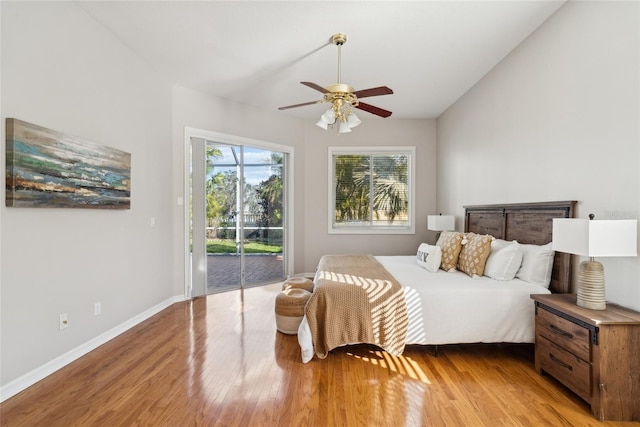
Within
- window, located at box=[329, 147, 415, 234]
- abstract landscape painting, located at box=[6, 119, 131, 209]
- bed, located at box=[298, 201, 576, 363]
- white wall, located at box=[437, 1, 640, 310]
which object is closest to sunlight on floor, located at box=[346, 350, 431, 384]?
bed, located at box=[298, 201, 576, 363]

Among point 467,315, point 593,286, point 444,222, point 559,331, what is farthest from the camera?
point 444,222

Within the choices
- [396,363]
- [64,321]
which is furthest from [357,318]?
[64,321]

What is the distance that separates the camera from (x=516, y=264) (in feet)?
8.91

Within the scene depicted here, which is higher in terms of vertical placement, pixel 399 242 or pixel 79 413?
pixel 399 242

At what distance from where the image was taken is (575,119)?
2.36m

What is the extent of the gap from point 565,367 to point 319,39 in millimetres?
3295

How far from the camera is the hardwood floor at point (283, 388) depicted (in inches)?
70.2

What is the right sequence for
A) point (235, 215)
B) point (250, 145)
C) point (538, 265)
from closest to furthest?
1. point (538, 265)
2. point (235, 215)
3. point (250, 145)

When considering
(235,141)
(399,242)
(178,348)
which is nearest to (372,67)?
(235,141)

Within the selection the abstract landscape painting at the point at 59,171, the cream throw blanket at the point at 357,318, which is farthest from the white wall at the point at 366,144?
the abstract landscape painting at the point at 59,171

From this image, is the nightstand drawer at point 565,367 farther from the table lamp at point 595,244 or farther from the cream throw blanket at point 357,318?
the cream throw blanket at point 357,318

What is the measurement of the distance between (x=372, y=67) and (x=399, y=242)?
307 centimetres

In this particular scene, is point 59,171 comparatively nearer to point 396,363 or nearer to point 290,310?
point 290,310

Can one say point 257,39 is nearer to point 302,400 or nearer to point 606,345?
point 302,400
